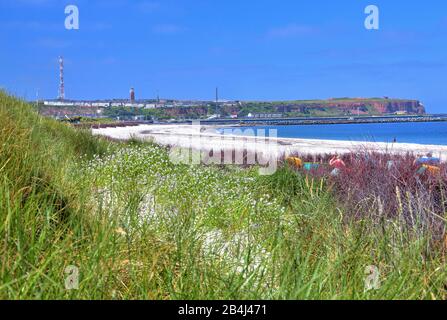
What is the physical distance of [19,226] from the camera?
10.6ft

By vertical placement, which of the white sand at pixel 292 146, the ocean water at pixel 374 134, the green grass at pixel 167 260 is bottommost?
the ocean water at pixel 374 134

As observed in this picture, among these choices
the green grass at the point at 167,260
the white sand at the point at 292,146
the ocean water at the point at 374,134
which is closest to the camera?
the green grass at the point at 167,260

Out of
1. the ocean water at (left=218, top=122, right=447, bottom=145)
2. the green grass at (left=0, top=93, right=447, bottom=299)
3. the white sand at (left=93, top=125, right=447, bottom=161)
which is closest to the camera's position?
the green grass at (left=0, top=93, right=447, bottom=299)

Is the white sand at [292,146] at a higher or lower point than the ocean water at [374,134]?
higher

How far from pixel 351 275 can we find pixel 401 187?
4029 millimetres

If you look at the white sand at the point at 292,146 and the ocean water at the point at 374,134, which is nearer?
the white sand at the point at 292,146

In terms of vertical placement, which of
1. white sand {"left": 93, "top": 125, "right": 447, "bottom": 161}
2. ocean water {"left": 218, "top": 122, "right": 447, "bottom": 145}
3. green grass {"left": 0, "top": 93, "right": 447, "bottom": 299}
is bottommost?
ocean water {"left": 218, "top": 122, "right": 447, "bottom": 145}

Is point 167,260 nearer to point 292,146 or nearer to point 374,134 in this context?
point 292,146

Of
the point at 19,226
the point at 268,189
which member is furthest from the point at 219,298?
the point at 268,189

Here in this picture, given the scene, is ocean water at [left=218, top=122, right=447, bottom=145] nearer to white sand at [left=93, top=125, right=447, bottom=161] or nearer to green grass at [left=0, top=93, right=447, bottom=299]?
white sand at [left=93, top=125, right=447, bottom=161]

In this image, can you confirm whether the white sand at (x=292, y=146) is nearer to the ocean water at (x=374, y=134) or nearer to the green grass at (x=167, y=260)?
the ocean water at (x=374, y=134)

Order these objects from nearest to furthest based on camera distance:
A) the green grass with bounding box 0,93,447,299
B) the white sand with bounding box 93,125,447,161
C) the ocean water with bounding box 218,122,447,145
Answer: the green grass with bounding box 0,93,447,299
the white sand with bounding box 93,125,447,161
the ocean water with bounding box 218,122,447,145

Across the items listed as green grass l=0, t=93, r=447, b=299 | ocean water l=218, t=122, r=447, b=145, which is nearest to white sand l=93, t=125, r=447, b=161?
ocean water l=218, t=122, r=447, b=145

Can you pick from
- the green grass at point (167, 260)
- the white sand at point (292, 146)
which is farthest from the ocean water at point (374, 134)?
the green grass at point (167, 260)
